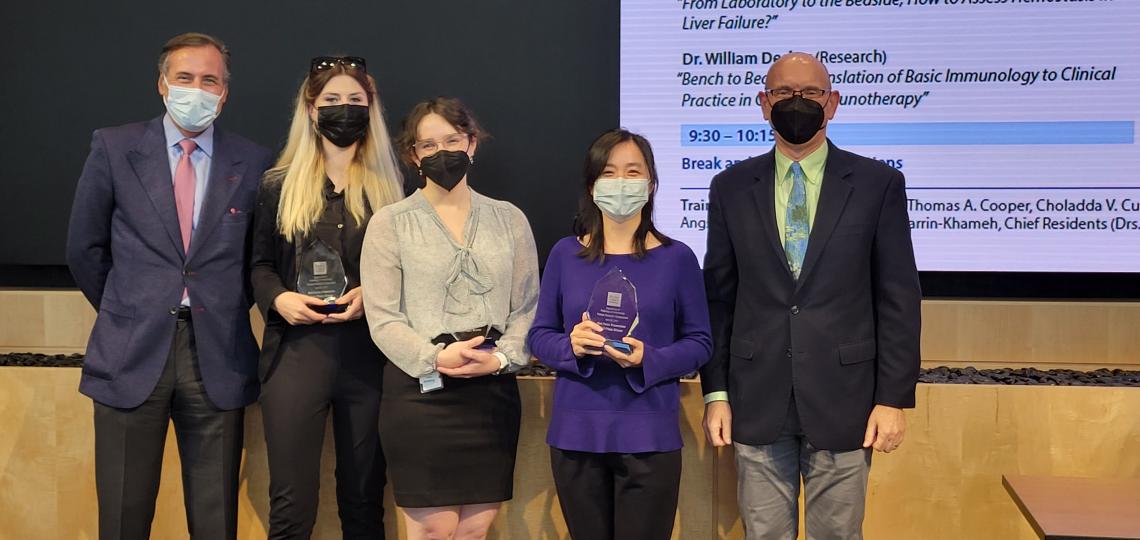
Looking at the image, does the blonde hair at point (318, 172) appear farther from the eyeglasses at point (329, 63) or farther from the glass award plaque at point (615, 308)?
the glass award plaque at point (615, 308)

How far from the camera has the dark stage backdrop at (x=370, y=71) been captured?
162 inches

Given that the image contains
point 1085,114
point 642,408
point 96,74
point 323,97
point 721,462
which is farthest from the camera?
point 96,74

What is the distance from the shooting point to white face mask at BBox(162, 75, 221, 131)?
2.83m

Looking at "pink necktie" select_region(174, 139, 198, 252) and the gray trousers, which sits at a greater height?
"pink necktie" select_region(174, 139, 198, 252)

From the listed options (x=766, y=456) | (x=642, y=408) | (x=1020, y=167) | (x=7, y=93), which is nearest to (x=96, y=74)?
(x=7, y=93)

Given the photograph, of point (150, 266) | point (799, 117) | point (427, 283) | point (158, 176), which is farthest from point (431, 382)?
point (799, 117)

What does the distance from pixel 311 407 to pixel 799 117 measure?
1540 mm

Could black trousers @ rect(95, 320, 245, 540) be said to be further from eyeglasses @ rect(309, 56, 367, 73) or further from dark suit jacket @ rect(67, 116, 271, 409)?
eyeglasses @ rect(309, 56, 367, 73)

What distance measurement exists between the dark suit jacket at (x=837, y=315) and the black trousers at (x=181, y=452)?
1515 millimetres

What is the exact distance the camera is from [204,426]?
9.32 feet

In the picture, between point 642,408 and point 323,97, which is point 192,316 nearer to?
point 323,97

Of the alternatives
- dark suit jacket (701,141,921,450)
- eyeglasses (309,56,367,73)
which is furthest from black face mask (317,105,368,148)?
dark suit jacket (701,141,921,450)

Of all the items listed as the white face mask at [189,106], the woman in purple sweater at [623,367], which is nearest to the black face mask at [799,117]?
the woman in purple sweater at [623,367]

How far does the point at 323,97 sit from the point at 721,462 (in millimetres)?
1657
